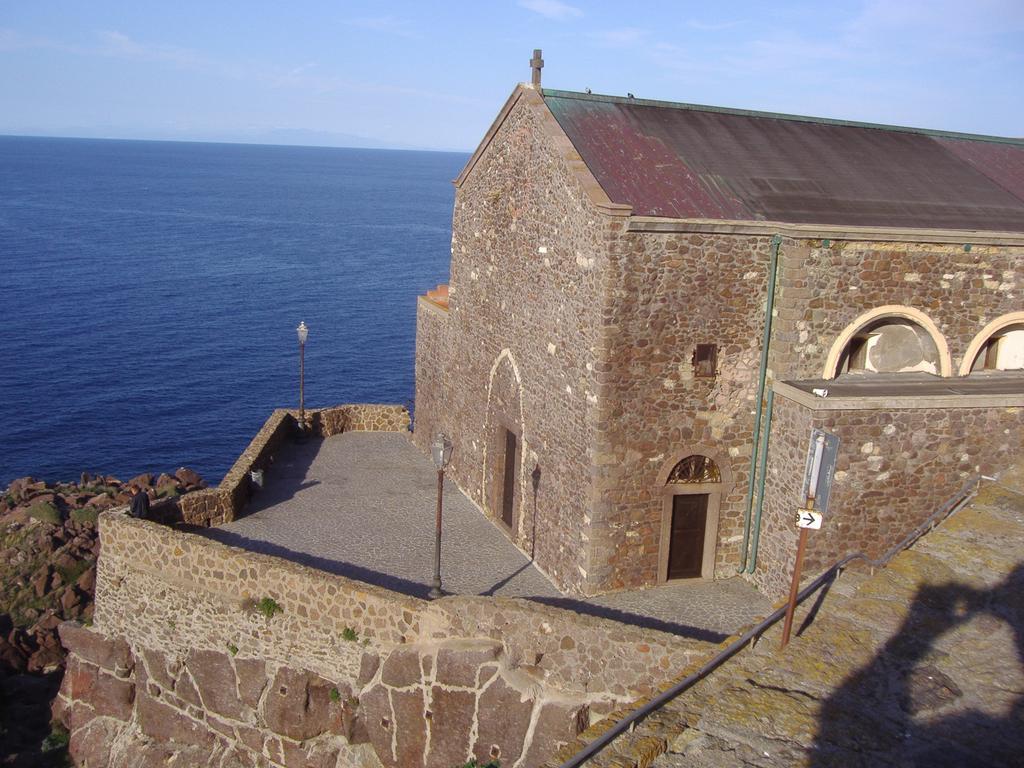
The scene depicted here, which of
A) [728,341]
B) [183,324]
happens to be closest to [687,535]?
[728,341]

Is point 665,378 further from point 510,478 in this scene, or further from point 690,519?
point 510,478

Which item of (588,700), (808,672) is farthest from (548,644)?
(808,672)

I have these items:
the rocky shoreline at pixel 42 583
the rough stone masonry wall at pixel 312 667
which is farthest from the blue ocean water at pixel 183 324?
the rough stone masonry wall at pixel 312 667

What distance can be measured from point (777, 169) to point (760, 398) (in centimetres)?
491

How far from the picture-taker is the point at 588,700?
13898 mm

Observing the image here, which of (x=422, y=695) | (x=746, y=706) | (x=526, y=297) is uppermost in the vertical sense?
(x=526, y=297)

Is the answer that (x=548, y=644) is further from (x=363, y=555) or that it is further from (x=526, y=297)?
(x=526, y=297)

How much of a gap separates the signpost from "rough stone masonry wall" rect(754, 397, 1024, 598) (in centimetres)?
437

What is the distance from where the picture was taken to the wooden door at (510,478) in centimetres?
1928

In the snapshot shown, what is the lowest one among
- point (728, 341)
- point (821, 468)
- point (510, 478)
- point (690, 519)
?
point (510, 478)

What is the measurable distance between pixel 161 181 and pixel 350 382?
483ft

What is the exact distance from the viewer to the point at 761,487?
53.6ft

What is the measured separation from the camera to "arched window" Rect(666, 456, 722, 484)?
16.4 m

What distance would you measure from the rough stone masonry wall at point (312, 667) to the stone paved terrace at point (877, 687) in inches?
108
